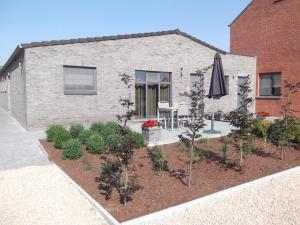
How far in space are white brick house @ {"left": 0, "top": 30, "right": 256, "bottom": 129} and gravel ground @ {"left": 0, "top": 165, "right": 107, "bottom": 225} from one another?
512 cm

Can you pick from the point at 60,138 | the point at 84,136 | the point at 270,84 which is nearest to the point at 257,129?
the point at 84,136

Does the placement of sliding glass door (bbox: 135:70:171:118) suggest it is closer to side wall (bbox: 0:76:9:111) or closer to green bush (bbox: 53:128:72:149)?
green bush (bbox: 53:128:72:149)

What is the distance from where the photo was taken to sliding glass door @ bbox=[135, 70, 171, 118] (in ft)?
43.0

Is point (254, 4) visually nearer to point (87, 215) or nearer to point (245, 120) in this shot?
point (245, 120)

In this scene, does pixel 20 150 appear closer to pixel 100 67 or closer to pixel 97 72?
pixel 97 72

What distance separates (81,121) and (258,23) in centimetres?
1531

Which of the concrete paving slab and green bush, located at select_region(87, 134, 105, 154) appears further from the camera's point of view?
green bush, located at select_region(87, 134, 105, 154)

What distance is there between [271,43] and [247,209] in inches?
663

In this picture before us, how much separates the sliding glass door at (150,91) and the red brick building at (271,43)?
28.8 ft

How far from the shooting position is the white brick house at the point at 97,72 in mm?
10430

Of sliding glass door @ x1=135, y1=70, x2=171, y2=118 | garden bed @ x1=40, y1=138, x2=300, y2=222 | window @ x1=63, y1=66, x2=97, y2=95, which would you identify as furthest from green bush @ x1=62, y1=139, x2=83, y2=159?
sliding glass door @ x1=135, y1=70, x2=171, y2=118

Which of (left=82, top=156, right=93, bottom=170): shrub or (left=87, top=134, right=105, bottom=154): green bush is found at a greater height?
(left=87, top=134, right=105, bottom=154): green bush

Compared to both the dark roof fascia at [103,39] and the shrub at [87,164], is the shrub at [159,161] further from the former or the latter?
the dark roof fascia at [103,39]

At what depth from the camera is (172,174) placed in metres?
5.80
